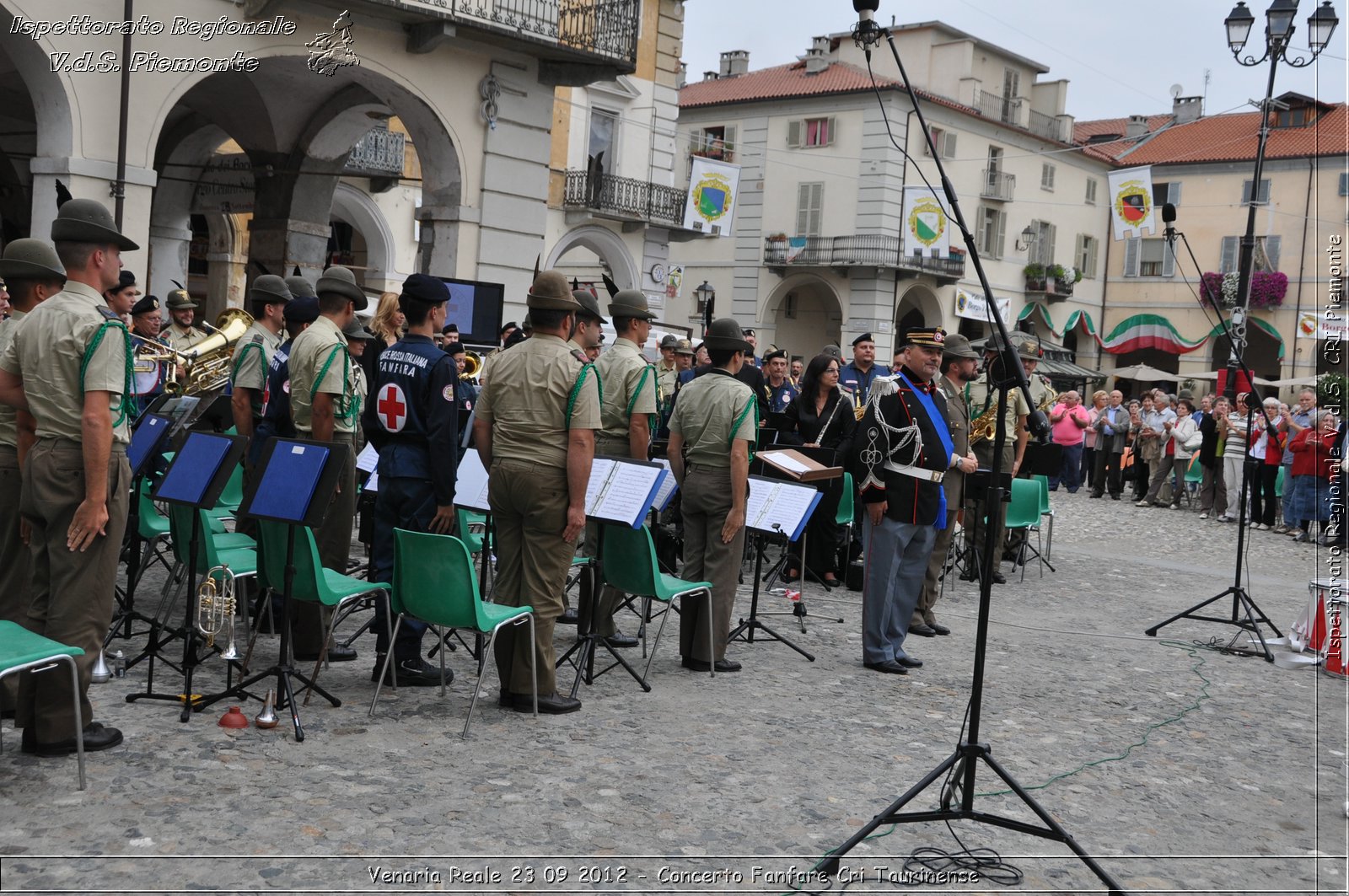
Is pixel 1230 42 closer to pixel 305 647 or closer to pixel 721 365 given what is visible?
pixel 721 365

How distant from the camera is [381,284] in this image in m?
27.8

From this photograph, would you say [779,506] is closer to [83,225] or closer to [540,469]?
[540,469]

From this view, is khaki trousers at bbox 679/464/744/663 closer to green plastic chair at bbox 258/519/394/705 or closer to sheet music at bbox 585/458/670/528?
sheet music at bbox 585/458/670/528

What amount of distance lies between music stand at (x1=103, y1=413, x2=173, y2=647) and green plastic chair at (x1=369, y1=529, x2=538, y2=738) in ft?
4.50

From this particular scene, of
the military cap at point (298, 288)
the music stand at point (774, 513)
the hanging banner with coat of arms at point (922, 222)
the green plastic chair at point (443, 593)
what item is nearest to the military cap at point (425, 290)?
the green plastic chair at point (443, 593)

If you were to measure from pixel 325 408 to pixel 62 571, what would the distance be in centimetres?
202

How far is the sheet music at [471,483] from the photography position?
23.4ft

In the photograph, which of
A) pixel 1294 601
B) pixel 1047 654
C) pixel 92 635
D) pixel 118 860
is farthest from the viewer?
pixel 1294 601

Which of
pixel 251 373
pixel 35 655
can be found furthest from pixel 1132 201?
pixel 35 655

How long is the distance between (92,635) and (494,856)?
2.12m

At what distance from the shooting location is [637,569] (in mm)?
7133

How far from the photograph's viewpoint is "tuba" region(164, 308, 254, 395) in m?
10.1

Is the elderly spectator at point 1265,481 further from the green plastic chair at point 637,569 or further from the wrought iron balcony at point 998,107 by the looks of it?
the wrought iron balcony at point 998,107

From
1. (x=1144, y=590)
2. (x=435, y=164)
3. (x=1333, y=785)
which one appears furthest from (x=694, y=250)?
(x=1333, y=785)
